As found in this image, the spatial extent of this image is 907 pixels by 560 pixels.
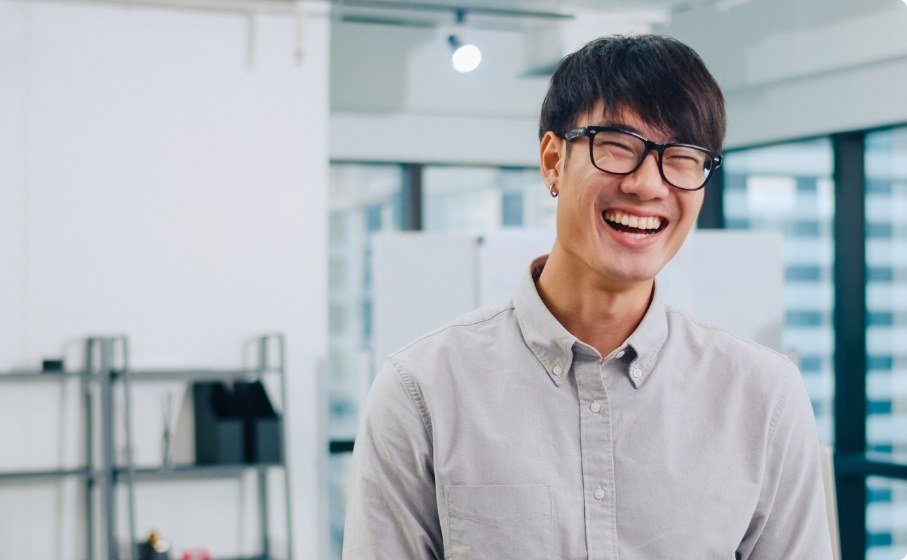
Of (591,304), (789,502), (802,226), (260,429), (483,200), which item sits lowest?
(260,429)

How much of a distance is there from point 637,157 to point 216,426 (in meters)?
3.07

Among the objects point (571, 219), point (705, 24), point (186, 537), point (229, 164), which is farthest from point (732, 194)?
point (571, 219)

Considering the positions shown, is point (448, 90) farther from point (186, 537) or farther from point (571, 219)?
point (571, 219)

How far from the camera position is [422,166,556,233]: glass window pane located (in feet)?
16.8

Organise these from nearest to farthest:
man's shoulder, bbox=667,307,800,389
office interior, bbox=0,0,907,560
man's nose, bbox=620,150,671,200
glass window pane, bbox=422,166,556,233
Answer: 1. man's nose, bbox=620,150,671,200
2. man's shoulder, bbox=667,307,800,389
3. office interior, bbox=0,0,907,560
4. glass window pane, bbox=422,166,556,233

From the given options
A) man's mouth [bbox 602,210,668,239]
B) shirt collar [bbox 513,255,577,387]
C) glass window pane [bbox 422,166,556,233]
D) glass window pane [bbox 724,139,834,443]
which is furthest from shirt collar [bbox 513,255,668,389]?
glass window pane [bbox 422,166,556,233]

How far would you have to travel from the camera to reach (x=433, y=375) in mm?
1176

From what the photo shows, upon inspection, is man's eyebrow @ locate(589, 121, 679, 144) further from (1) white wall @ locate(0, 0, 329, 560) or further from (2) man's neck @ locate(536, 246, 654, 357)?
(1) white wall @ locate(0, 0, 329, 560)

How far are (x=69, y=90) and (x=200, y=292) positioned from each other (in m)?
0.90

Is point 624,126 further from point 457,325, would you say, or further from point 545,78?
point 545,78

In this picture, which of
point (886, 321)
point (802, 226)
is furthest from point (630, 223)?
point (802, 226)

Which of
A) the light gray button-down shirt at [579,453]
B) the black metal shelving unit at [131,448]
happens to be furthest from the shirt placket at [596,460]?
the black metal shelving unit at [131,448]

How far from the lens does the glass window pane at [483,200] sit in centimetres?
513

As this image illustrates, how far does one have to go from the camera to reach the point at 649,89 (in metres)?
1.14
